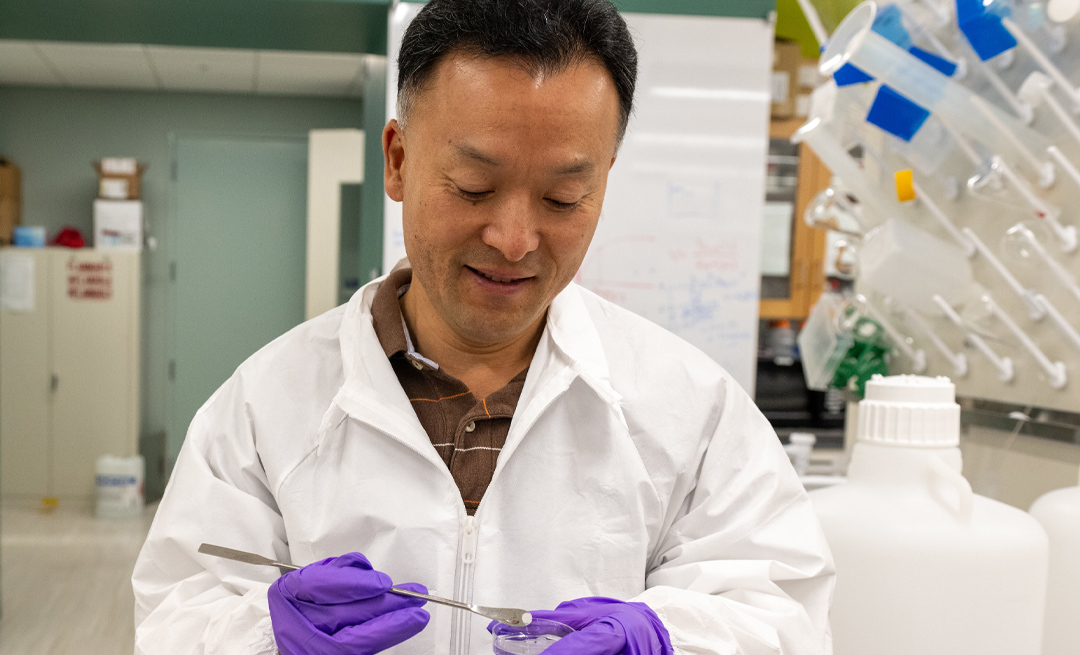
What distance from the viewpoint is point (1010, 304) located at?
4.52 feet

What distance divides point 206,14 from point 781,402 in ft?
10.00

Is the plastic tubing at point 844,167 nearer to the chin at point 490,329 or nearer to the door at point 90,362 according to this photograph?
the chin at point 490,329

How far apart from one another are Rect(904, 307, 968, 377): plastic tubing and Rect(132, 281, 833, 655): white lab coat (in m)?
0.70

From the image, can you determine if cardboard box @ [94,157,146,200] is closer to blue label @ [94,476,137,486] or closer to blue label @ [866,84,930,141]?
blue label @ [94,476,137,486]

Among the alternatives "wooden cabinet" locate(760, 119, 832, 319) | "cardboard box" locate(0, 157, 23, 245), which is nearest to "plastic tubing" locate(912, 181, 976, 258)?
"wooden cabinet" locate(760, 119, 832, 319)

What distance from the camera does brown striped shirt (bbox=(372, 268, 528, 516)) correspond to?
35.8 inches

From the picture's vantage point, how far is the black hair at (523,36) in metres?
0.76

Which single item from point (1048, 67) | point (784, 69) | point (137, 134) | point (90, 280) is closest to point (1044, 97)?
point (1048, 67)

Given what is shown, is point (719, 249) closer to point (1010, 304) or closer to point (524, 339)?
point (1010, 304)

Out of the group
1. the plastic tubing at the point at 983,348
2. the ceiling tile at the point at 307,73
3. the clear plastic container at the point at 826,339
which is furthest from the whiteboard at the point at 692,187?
the ceiling tile at the point at 307,73

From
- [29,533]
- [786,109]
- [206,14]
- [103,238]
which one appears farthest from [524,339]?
[103,238]

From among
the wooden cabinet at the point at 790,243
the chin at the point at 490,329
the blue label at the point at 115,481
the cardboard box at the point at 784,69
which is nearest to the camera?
the chin at the point at 490,329

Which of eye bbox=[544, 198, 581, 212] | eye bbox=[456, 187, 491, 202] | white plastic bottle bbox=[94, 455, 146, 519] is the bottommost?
white plastic bottle bbox=[94, 455, 146, 519]

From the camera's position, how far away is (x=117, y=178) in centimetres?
504
